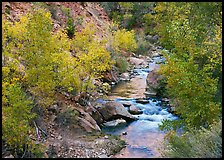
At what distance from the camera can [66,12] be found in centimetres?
3045

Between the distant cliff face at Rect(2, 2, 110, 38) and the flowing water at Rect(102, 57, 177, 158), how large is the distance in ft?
28.8

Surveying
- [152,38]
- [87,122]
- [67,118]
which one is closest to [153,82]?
[87,122]

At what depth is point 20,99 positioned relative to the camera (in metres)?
10.7

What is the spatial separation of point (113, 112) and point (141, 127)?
184 cm

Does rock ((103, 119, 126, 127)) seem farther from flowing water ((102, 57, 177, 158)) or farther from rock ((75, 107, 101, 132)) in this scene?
rock ((75, 107, 101, 132))

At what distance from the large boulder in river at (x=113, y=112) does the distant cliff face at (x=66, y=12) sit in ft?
30.3

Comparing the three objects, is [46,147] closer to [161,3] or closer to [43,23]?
Answer: [43,23]

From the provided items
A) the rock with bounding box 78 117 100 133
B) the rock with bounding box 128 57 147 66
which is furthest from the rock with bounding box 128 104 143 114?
the rock with bounding box 128 57 147 66

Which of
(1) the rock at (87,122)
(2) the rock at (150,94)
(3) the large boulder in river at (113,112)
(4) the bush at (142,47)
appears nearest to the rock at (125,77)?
(2) the rock at (150,94)

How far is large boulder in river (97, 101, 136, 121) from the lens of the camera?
17422 millimetres

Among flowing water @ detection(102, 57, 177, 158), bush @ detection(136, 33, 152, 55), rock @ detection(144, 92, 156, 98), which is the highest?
bush @ detection(136, 33, 152, 55)

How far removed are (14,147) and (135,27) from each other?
119ft

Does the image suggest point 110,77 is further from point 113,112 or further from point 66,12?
point 66,12

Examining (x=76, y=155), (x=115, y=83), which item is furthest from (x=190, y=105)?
(x=115, y=83)
